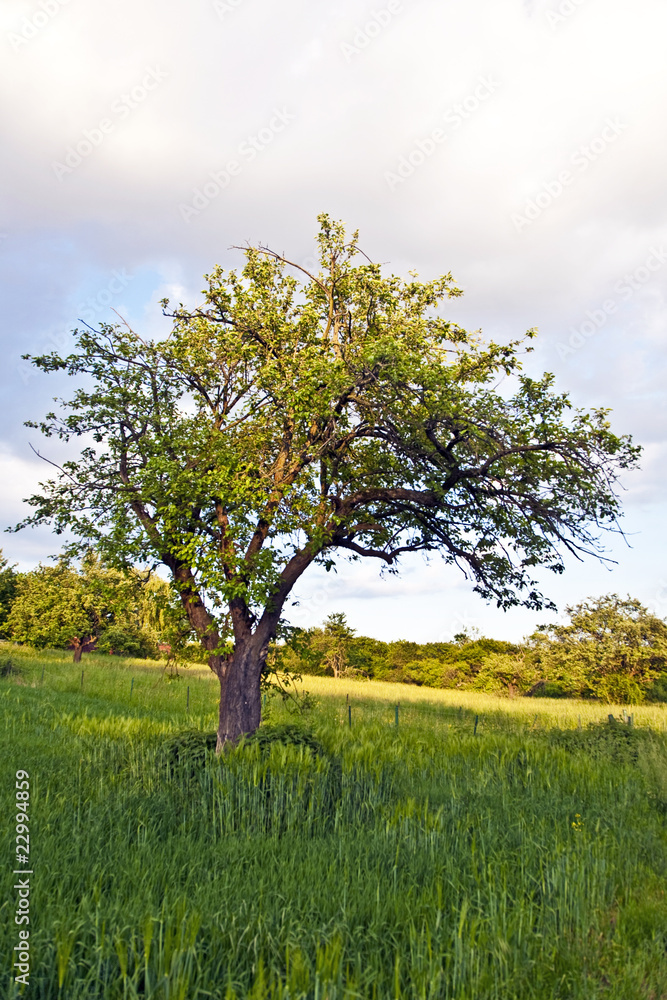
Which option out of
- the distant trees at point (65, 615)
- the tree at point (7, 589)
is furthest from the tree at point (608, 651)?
the tree at point (7, 589)

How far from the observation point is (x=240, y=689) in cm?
1286

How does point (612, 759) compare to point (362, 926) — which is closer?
point (362, 926)

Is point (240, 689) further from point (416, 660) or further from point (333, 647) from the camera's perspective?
point (416, 660)

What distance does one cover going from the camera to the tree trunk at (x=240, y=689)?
1267 centimetres

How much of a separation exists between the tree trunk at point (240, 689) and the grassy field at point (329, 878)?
1.80m

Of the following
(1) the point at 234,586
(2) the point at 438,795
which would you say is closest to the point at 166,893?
(2) the point at 438,795

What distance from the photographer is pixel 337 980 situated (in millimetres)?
4078

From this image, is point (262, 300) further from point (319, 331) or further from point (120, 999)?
point (120, 999)

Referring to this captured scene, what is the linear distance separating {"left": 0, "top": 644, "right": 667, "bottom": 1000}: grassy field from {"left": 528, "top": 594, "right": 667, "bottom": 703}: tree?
36949 millimetres

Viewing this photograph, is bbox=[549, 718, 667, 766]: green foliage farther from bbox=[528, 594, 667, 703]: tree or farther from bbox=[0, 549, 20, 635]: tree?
bbox=[0, 549, 20, 635]: tree

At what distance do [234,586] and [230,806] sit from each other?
479 centimetres

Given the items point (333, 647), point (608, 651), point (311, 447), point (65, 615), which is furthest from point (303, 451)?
point (333, 647)

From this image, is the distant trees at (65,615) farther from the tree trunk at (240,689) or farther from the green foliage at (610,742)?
the green foliage at (610,742)

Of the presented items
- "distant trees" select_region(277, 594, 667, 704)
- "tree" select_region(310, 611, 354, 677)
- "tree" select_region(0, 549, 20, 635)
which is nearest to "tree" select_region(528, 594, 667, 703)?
"distant trees" select_region(277, 594, 667, 704)
